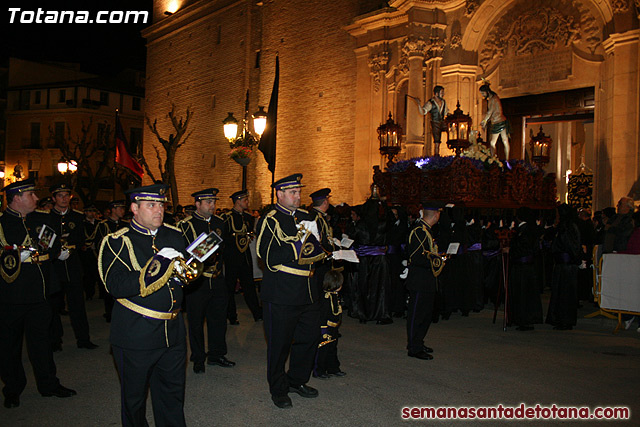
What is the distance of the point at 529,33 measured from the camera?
17.4 metres

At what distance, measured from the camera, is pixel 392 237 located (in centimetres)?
1105

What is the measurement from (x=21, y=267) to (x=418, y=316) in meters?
4.64

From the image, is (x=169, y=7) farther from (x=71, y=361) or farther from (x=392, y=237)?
(x=71, y=361)

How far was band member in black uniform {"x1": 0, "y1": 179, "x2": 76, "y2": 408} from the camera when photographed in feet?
19.0

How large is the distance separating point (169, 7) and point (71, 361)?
34759 millimetres

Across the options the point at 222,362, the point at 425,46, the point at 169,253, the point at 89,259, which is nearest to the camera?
the point at 169,253

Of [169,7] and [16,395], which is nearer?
[16,395]

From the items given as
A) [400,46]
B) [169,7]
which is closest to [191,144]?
[169,7]

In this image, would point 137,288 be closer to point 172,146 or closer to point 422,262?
point 422,262

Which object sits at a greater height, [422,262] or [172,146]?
[172,146]

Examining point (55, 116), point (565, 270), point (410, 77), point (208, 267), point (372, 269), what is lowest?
point (372, 269)

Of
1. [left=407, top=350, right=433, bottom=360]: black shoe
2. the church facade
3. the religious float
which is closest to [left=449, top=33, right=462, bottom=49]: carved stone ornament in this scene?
the church facade

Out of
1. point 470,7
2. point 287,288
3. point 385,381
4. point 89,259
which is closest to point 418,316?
point 385,381

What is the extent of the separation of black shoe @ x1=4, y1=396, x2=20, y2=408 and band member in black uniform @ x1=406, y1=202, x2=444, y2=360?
4505mm
